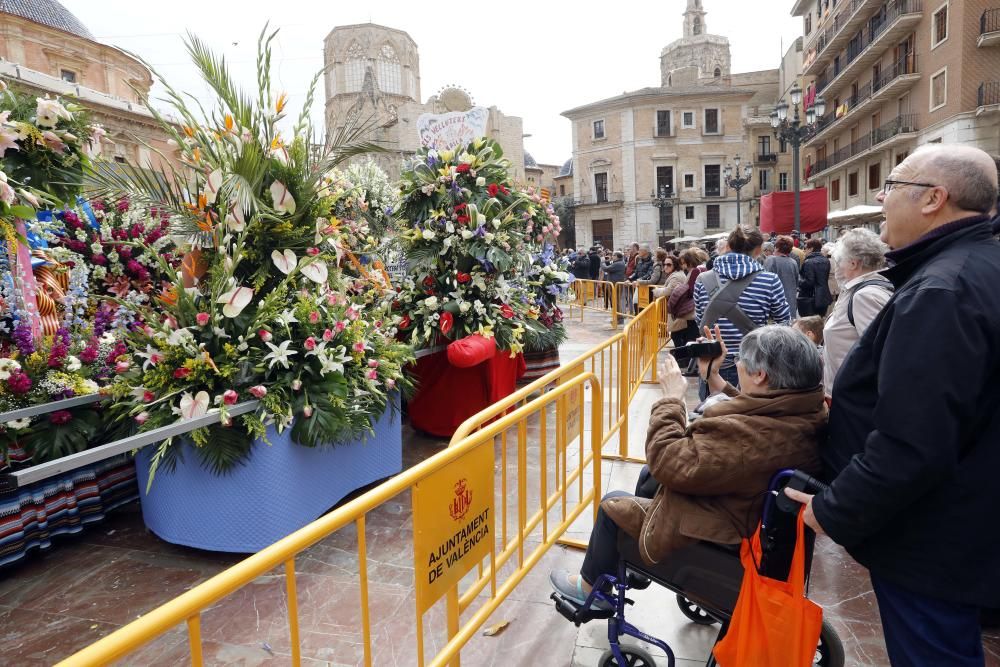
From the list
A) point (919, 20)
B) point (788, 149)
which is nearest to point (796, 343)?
point (919, 20)

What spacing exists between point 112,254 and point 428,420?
2.83 metres

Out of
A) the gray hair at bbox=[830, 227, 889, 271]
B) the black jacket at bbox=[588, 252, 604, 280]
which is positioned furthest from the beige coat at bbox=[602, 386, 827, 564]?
the black jacket at bbox=[588, 252, 604, 280]

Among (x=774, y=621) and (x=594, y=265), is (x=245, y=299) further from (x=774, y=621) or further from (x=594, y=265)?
(x=594, y=265)

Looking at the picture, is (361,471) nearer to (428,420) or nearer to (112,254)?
(428,420)

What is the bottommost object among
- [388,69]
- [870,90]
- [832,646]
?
[832,646]

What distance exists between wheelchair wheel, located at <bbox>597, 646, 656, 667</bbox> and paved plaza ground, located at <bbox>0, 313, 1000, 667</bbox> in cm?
16

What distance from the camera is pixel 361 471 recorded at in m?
4.04

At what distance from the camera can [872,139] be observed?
1105 inches

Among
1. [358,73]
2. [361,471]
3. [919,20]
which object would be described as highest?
[358,73]

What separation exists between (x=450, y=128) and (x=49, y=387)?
397 centimetres

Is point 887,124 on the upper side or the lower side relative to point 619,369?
upper

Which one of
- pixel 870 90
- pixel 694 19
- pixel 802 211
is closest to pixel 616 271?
pixel 802 211

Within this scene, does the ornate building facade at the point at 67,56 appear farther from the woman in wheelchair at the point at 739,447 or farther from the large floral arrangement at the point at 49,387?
the woman in wheelchair at the point at 739,447

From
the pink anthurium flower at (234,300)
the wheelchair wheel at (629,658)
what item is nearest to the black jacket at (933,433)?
the wheelchair wheel at (629,658)
